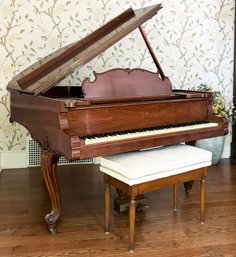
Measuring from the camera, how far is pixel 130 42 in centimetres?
377

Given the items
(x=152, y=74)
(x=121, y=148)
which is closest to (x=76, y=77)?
(x=152, y=74)

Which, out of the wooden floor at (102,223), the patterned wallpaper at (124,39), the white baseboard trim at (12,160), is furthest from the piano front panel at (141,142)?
the white baseboard trim at (12,160)

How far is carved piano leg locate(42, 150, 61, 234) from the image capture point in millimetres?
2219

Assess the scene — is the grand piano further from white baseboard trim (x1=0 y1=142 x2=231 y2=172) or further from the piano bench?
white baseboard trim (x1=0 y1=142 x2=231 y2=172)

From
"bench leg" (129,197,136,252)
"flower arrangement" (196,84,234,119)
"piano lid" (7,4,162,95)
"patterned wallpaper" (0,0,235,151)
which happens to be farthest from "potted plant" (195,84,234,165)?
"bench leg" (129,197,136,252)

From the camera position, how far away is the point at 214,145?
3812 mm

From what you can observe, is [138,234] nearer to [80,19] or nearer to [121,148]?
[121,148]

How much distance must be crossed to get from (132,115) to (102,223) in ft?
2.65

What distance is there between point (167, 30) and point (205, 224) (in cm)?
227

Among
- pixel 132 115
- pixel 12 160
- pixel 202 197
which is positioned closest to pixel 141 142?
pixel 132 115

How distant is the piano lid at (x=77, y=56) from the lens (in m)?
2.16

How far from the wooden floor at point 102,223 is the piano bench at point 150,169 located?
5.1 inches

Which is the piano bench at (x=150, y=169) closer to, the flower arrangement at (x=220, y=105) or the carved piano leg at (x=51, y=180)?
the carved piano leg at (x=51, y=180)

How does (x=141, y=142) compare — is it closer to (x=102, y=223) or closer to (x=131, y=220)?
(x=131, y=220)
